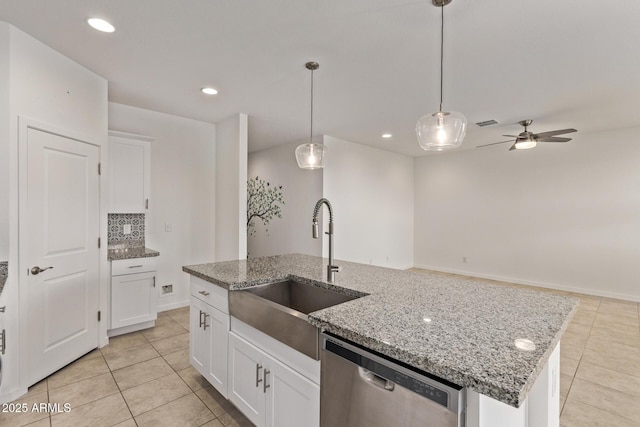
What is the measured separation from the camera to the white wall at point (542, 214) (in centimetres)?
475

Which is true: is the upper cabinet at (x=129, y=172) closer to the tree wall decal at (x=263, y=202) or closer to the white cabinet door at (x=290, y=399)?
the tree wall decal at (x=263, y=202)

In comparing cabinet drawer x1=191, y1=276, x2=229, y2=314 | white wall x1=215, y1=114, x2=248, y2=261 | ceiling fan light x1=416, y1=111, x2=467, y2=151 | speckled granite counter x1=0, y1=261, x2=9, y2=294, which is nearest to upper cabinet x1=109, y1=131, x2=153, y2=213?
white wall x1=215, y1=114, x2=248, y2=261

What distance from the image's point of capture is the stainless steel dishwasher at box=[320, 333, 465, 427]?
90cm

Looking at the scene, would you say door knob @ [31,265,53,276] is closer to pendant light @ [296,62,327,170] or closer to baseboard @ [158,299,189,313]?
baseboard @ [158,299,189,313]

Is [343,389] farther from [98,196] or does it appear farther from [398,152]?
[398,152]

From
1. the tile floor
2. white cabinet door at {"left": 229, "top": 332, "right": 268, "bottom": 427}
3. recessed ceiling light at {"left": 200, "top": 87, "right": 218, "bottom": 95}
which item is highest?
recessed ceiling light at {"left": 200, "top": 87, "right": 218, "bottom": 95}

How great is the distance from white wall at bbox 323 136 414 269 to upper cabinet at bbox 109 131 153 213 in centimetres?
258

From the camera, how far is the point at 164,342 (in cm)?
312

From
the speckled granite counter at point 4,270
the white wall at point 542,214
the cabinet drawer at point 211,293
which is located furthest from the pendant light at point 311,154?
the white wall at point 542,214

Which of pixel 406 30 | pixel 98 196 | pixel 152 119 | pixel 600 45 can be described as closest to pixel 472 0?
pixel 406 30

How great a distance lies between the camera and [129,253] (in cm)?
339

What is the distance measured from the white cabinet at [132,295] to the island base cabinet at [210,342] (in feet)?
4.48

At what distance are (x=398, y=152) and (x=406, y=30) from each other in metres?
4.52

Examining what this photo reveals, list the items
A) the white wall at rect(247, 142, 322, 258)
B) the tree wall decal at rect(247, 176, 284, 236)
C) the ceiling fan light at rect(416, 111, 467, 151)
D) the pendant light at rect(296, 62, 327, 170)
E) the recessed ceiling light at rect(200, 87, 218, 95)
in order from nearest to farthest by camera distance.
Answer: the ceiling fan light at rect(416, 111, 467, 151) < the pendant light at rect(296, 62, 327, 170) < the recessed ceiling light at rect(200, 87, 218, 95) < the white wall at rect(247, 142, 322, 258) < the tree wall decal at rect(247, 176, 284, 236)
